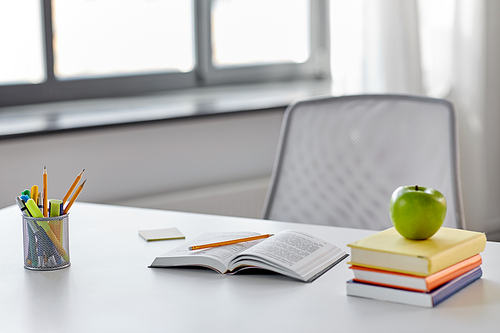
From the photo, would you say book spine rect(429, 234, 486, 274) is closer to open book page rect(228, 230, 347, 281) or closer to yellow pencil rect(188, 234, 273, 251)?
open book page rect(228, 230, 347, 281)

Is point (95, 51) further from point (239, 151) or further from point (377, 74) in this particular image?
point (377, 74)

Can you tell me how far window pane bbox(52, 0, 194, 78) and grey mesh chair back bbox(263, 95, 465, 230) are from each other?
1037 millimetres

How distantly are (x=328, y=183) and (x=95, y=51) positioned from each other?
1.20 metres

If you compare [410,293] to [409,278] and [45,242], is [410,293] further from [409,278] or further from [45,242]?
[45,242]

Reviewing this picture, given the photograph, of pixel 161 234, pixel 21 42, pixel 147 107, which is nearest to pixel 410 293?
pixel 161 234

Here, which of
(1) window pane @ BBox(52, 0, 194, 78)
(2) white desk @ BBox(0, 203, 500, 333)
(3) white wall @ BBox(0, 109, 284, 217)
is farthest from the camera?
(1) window pane @ BBox(52, 0, 194, 78)

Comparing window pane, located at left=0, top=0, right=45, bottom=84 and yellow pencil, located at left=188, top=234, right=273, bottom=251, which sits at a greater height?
window pane, located at left=0, top=0, right=45, bottom=84

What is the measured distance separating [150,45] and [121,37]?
0.41ft

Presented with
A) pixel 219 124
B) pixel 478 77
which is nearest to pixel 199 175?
pixel 219 124

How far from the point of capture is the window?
228cm

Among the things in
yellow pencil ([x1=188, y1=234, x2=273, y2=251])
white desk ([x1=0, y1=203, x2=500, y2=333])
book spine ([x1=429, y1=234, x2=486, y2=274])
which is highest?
book spine ([x1=429, y1=234, x2=486, y2=274])

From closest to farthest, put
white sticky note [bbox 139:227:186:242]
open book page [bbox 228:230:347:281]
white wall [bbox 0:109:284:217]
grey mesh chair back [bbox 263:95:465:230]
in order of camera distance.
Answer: open book page [bbox 228:230:347:281] < white sticky note [bbox 139:227:186:242] < grey mesh chair back [bbox 263:95:465:230] < white wall [bbox 0:109:284:217]

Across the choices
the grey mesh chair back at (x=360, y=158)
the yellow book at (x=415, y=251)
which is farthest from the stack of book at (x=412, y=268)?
the grey mesh chair back at (x=360, y=158)

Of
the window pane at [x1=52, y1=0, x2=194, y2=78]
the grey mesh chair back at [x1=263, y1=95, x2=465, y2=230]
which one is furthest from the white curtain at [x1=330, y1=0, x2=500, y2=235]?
the grey mesh chair back at [x1=263, y1=95, x2=465, y2=230]
